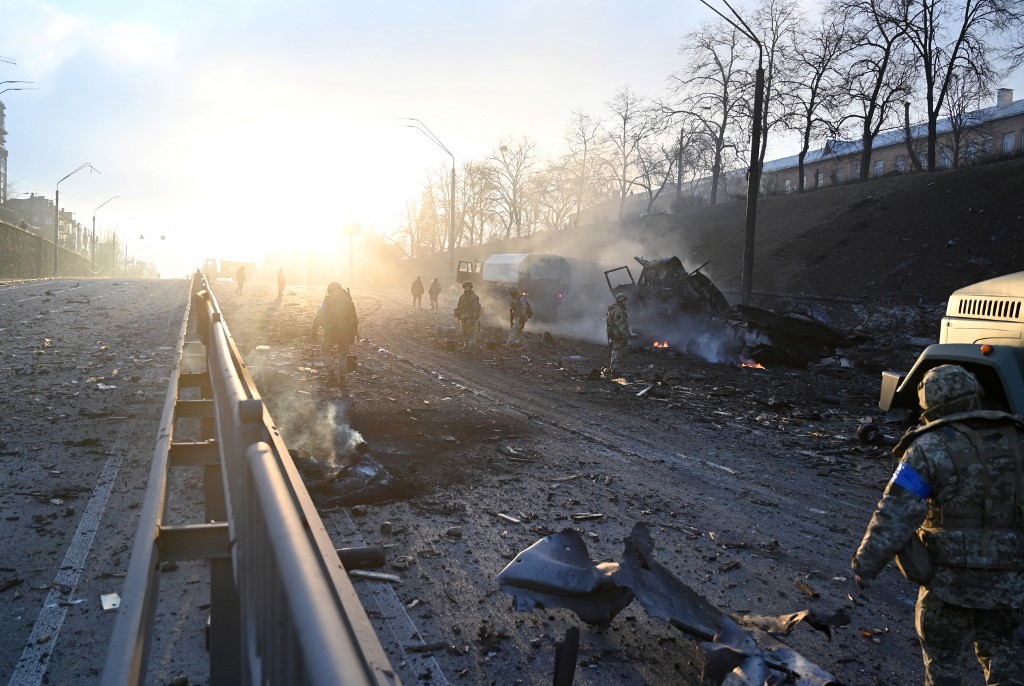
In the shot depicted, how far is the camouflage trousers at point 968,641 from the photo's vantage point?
9.22 ft

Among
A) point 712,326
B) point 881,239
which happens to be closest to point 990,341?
point 712,326

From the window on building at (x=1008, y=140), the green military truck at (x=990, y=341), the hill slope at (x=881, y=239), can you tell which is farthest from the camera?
the window on building at (x=1008, y=140)

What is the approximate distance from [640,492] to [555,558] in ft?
8.80

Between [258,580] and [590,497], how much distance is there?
4590 millimetres

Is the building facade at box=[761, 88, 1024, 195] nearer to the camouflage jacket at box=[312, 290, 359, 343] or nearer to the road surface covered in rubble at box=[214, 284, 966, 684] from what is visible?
the road surface covered in rubble at box=[214, 284, 966, 684]

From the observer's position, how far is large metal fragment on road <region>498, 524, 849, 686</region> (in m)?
3.29

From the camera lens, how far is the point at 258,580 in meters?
1.69

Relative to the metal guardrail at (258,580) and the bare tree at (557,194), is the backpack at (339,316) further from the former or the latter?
the bare tree at (557,194)

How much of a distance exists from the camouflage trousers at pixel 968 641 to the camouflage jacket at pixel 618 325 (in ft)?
36.2

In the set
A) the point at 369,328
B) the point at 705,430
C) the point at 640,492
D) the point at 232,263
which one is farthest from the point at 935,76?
the point at 232,263

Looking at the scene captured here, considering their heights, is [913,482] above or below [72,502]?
above

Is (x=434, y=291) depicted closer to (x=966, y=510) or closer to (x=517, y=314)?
(x=517, y=314)

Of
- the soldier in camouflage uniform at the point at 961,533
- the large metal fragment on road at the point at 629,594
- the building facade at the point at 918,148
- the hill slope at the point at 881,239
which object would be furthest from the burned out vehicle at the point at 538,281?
the building facade at the point at 918,148

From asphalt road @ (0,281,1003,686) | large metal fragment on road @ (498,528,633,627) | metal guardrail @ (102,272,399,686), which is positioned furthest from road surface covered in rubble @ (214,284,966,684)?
metal guardrail @ (102,272,399,686)
